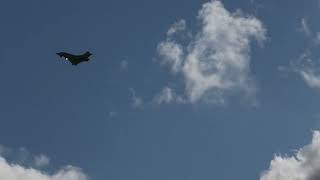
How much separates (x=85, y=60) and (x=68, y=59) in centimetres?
291

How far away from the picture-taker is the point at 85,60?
11081 centimetres

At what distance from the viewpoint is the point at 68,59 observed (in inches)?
4424
